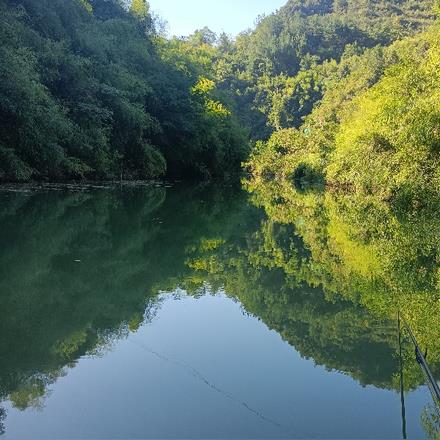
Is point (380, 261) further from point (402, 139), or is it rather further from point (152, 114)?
point (152, 114)

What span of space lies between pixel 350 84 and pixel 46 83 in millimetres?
38538

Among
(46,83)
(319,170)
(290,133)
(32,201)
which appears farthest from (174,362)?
(290,133)

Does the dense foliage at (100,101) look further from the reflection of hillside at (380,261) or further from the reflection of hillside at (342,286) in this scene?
the reflection of hillside at (342,286)

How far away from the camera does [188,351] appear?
15.8ft

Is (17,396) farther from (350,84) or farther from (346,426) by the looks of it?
(350,84)

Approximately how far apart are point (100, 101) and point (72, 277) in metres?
21.2

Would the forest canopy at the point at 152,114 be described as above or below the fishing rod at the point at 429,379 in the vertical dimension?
above

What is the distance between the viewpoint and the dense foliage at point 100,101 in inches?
779

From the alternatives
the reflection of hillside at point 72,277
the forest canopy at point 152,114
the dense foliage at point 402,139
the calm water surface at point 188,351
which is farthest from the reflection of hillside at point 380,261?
the forest canopy at point 152,114

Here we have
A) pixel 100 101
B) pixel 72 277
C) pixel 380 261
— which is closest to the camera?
pixel 72 277

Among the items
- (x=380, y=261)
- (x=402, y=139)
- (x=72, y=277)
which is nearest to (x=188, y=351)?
(x=72, y=277)

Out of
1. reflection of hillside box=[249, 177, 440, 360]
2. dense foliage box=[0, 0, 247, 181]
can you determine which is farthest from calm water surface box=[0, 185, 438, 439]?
dense foliage box=[0, 0, 247, 181]

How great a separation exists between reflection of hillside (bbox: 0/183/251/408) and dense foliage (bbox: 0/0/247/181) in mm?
5290

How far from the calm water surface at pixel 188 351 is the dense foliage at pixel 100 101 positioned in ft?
37.0
